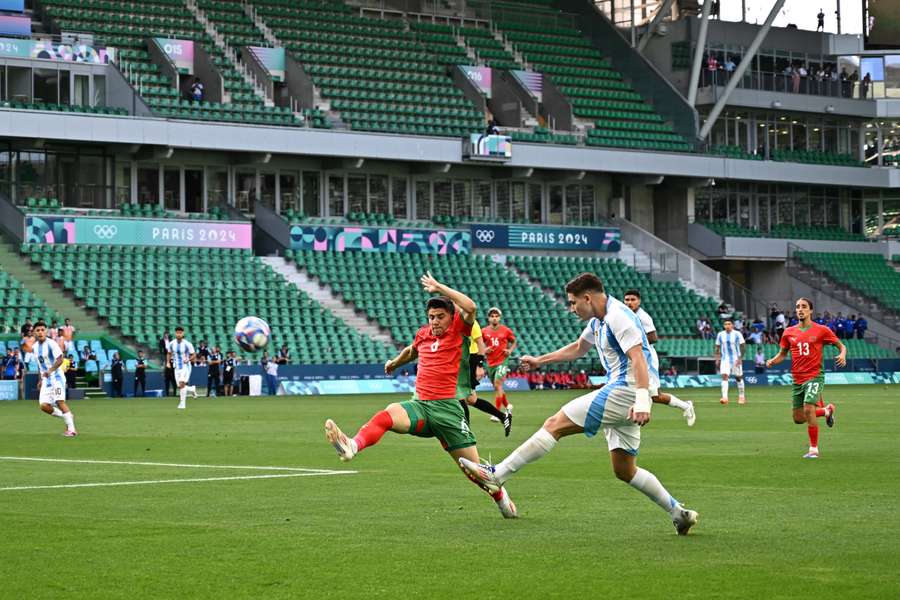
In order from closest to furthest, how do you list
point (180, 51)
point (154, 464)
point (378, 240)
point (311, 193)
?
1. point (154, 464)
2. point (180, 51)
3. point (378, 240)
4. point (311, 193)

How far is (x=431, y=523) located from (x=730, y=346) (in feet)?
94.7

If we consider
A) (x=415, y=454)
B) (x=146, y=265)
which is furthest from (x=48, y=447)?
(x=146, y=265)

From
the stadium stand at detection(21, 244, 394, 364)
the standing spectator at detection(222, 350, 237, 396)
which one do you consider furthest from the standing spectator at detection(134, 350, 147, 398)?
the stadium stand at detection(21, 244, 394, 364)

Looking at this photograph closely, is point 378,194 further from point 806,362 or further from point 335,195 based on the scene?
point 806,362

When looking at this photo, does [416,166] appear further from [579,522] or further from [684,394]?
[579,522]

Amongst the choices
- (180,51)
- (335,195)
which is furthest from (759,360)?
(180,51)

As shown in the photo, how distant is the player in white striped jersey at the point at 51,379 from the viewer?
87.3 ft

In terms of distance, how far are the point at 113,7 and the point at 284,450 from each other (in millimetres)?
41756

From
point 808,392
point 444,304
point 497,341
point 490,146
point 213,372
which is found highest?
point 490,146

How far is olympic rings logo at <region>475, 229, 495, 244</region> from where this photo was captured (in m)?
65.7

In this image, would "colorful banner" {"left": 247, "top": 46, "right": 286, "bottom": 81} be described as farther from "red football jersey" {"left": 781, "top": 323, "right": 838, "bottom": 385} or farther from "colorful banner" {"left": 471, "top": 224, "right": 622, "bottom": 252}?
"red football jersey" {"left": 781, "top": 323, "right": 838, "bottom": 385}

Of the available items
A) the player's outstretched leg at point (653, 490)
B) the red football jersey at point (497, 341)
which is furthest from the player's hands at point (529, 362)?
the red football jersey at point (497, 341)

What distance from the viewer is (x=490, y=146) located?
210 feet

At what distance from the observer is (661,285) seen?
221ft
